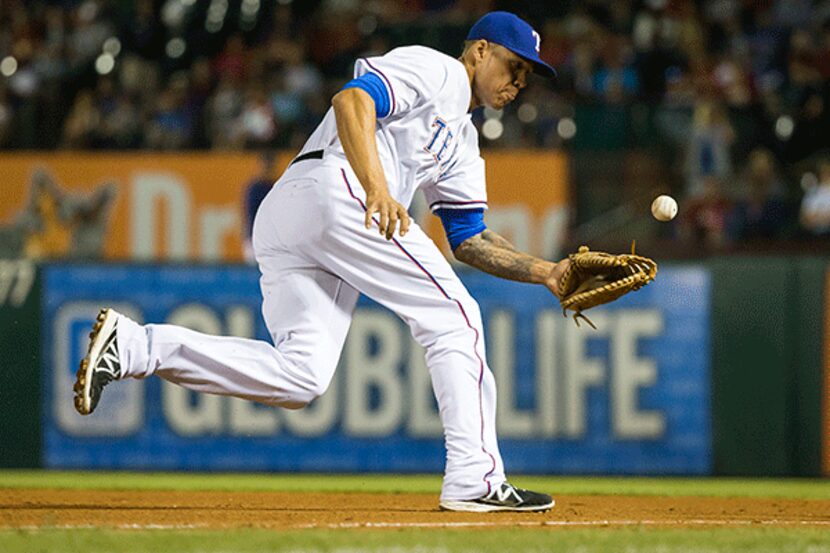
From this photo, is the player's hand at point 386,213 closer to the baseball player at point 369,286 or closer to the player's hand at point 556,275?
the baseball player at point 369,286

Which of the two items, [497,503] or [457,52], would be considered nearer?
[497,503]

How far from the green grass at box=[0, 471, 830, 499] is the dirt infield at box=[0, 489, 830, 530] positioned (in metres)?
0.57

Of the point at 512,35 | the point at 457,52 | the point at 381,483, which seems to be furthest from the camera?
the point at 457,52

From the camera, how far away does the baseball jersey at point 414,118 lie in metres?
5.29

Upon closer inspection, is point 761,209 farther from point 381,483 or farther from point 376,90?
point 376,90

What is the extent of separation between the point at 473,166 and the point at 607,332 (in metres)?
3.07

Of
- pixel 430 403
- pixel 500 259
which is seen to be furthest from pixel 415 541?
pixel 430 403

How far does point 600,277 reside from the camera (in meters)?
5.64

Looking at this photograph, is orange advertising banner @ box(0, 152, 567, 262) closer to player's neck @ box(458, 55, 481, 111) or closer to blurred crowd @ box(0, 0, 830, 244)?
blurred crowd @ box(0, 0, 830, 244)

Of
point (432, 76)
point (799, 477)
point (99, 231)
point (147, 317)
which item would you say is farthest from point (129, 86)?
point (432, 76)

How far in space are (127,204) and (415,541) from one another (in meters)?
8.71

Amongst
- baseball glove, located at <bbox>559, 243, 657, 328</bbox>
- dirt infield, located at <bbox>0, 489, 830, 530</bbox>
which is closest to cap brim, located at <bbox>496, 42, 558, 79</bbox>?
baseball glove, located at <bbox>559, 243, 657, 328</bbox>

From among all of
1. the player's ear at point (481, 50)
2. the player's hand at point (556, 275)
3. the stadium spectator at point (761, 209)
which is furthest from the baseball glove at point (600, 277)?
the stadium spectator at point (761, 209)

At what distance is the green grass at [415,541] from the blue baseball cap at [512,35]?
177 centimetres
